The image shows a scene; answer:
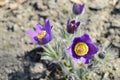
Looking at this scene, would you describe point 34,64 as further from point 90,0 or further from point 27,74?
point 90,0

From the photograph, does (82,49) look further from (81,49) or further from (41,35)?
(41,35)

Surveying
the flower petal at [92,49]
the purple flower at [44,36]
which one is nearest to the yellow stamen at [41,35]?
the purple flower at [44,36]

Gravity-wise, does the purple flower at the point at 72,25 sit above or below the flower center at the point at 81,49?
above

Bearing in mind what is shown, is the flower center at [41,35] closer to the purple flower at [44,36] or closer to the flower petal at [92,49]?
the purple flower at [44,36]

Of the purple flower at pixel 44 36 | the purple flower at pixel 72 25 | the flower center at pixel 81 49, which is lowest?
the flower center at pixel 81 49

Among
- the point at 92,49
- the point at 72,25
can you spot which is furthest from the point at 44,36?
the point at 92,49

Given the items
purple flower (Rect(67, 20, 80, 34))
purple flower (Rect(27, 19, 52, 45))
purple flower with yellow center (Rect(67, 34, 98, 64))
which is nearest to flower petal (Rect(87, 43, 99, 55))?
purple flower with yellow center (Rect(67, 34, 98, 64))

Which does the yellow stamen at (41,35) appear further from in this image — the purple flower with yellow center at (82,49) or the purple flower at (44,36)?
the purple flower with yellow center at (82,49)

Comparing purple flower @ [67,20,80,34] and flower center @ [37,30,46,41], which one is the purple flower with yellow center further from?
flower center @ [37,30,46,41]

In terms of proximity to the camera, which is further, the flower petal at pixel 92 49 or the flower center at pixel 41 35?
the flower center at pixel 41 35
